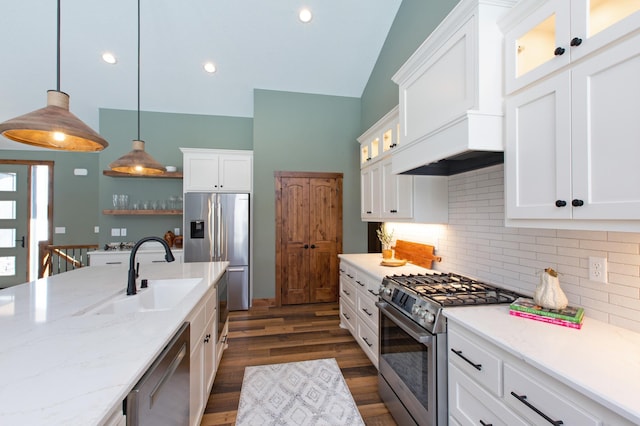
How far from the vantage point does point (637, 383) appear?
0.86 metres

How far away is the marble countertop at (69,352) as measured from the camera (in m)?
0.71

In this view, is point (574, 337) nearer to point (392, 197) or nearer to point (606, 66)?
point (606, 66)

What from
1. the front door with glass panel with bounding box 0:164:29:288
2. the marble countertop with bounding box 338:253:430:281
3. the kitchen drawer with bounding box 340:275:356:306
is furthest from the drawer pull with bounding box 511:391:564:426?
the front door with glass panel with bounding box 0:164:29:288

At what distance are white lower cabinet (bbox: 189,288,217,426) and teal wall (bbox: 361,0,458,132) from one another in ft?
10.4

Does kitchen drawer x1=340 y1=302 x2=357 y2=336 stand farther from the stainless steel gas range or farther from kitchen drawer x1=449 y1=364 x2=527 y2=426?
kitchen drawer x1=449 y1=364 x2=527 y2=426

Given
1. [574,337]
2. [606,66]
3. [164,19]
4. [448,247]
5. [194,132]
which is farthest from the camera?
[194,132]

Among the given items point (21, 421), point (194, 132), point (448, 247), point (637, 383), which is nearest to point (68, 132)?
point (21, 421)

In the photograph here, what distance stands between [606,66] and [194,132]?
199 inches

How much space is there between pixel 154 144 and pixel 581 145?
5.31 meters

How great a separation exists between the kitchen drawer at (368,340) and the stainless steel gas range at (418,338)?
32 cm

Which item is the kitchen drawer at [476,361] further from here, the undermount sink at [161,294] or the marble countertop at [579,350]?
the undermount sink at [161,294]

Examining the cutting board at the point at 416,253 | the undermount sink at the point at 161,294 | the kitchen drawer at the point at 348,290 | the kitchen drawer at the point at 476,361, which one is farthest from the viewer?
the kitchen drawer at the point at 348,290

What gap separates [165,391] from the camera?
1.17 metres

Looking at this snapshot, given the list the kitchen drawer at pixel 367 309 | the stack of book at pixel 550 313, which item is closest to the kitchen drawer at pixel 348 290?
the kitchen drawer at pixel 367 309
